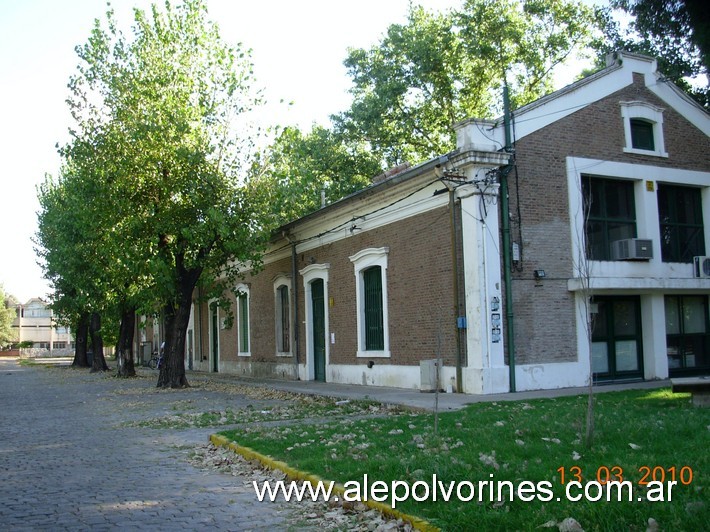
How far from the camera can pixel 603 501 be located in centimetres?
533

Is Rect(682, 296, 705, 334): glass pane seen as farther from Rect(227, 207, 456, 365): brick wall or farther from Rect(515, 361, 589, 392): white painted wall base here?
Rect(227, 207, 456, 365): brick wall

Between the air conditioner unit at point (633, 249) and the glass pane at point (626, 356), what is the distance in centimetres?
217

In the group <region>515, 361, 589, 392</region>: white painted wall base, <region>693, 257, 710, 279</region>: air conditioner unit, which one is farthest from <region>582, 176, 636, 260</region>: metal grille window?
<region>515, 361, 589, 392</region>: white painted wall base

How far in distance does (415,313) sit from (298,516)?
11417mm

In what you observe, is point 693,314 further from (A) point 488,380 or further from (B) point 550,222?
(A) point 488,380

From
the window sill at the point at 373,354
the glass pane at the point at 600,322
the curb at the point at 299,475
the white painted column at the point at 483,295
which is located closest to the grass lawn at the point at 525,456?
the curb at the point at 299,475

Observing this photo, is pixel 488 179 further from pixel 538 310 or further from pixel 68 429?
pixel 68 429

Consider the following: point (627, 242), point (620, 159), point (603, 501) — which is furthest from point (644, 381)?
Result: point (603, 501)

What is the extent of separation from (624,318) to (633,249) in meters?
1.86

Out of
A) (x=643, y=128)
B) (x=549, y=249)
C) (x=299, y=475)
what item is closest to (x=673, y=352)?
(x=549, y=249)

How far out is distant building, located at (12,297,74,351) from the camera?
127562 millimetres

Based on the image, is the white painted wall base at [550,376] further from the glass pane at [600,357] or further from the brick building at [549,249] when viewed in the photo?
the glass pane at [600,357]

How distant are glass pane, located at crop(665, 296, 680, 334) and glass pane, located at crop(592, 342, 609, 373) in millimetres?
2283

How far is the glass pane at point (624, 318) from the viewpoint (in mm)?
17547
